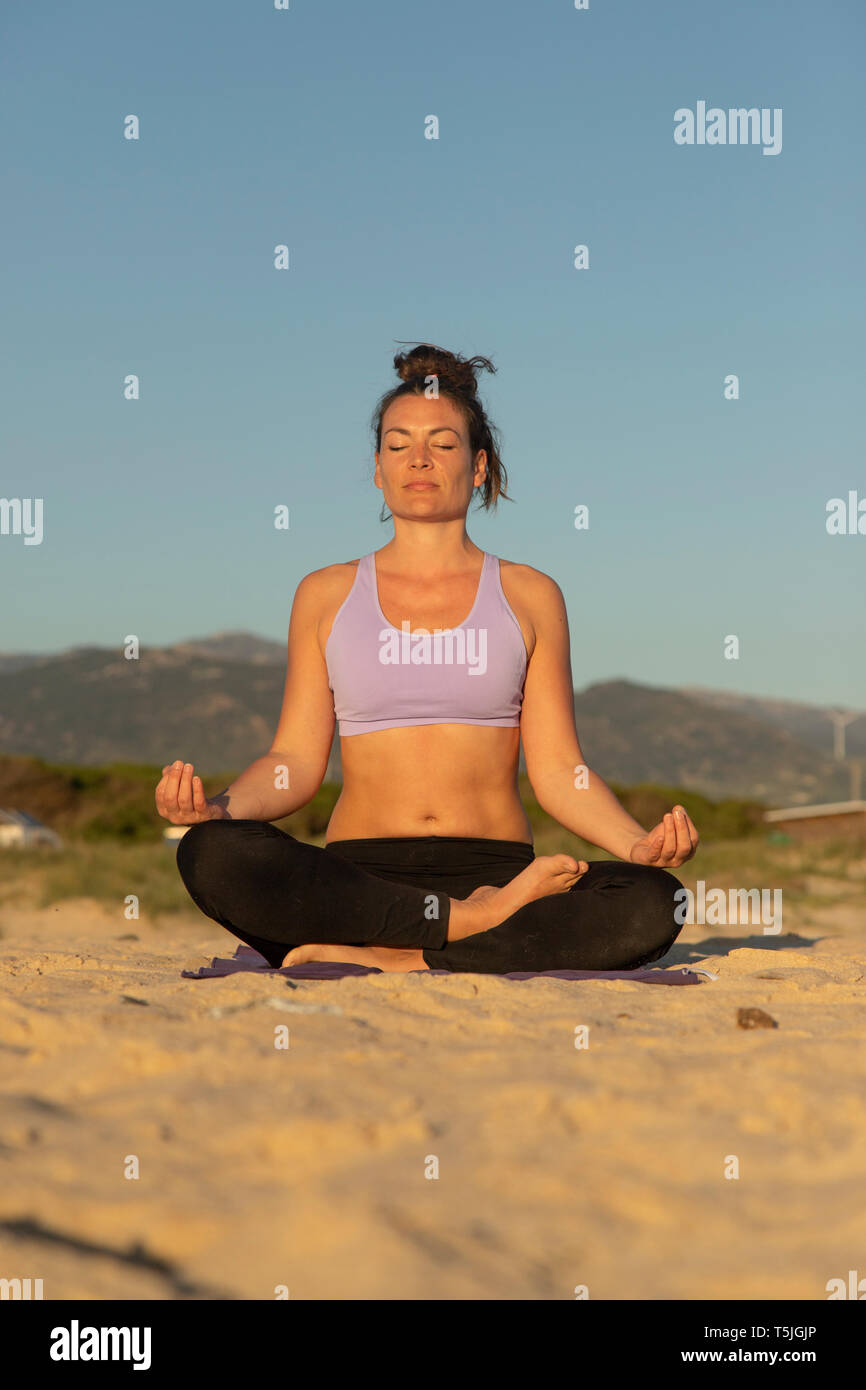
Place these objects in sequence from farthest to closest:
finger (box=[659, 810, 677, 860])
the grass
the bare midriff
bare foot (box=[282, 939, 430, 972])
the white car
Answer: the white car → the grass → the bare midriff → bare foot (box=[282, 939, 430, 972]) → finger (box=[659, 810, 677, 860])

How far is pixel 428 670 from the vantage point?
4.25 metres

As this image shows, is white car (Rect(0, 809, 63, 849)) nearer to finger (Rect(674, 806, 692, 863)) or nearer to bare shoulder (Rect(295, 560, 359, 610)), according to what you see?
bare shoulder (Rect(295, 560, 359, 610))

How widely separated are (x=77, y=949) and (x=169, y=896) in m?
3.85

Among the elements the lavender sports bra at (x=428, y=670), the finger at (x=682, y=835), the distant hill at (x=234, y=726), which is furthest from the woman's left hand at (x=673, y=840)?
the distant hill at (x=234, y=726)

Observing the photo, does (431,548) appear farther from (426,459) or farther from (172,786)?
(172,786)

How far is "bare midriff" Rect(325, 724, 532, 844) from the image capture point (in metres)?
4.20

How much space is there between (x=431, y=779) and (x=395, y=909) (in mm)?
570

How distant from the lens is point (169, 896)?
29.8 ft

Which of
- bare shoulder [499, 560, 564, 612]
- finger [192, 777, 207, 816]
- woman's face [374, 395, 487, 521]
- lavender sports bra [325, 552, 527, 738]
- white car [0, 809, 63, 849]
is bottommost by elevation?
white car [0, 809, 63, 849]

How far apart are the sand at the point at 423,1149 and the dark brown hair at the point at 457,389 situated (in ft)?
7.27

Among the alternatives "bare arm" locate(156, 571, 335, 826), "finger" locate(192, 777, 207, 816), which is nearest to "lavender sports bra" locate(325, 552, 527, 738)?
"bare arm" locate(156, 571, 335, 826)

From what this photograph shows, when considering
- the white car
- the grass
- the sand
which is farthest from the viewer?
the white car
